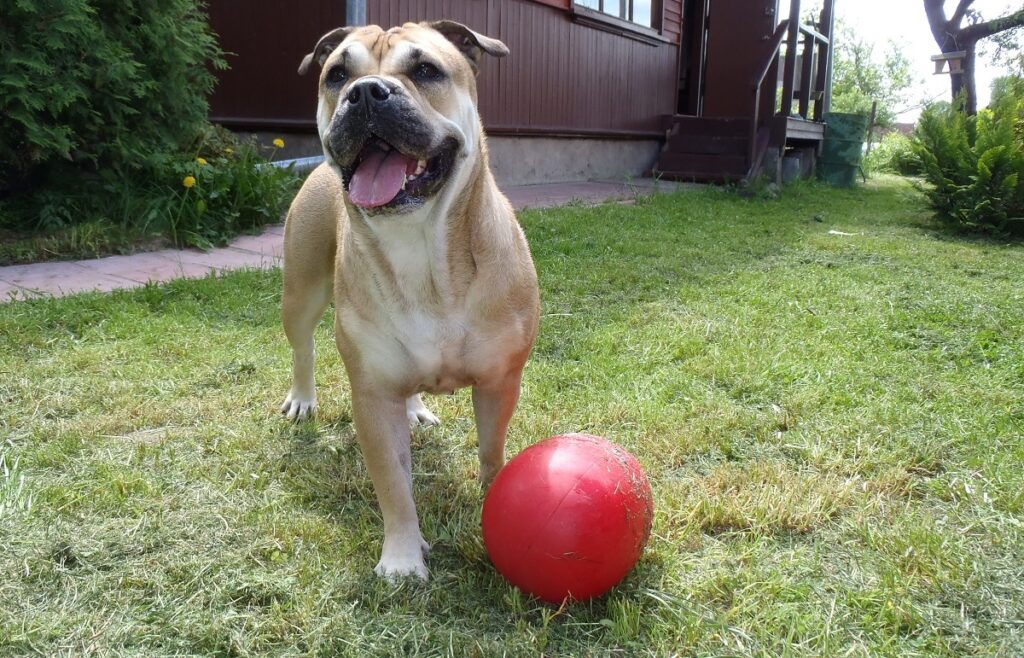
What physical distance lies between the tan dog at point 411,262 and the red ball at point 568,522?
1.18ft

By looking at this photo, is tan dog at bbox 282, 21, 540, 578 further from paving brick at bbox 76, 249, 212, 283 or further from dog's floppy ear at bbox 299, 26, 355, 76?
paving brick at bbox 76, 249, 212, 283

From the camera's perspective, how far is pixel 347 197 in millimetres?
A: 2398

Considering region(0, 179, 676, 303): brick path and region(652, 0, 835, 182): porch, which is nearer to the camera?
region(0, 179, 676, 303): brick path

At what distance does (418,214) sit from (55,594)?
1.43 meters

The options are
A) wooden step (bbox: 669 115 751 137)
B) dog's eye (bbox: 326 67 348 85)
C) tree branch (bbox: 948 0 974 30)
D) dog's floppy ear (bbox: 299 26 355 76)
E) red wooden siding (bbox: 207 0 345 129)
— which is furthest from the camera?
tree branch (bbox: 948 0 974 30)

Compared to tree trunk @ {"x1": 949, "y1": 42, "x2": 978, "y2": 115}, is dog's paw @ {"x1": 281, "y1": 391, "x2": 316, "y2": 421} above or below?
below

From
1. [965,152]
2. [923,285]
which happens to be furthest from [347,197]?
[965,152]

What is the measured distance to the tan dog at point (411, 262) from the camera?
2229mm

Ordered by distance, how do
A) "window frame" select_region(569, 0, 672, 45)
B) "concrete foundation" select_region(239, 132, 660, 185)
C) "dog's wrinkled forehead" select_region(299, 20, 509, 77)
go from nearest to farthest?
"dog's wrinkled forehead" select_region(299, 20, 509, 77), "concrete foundation" select_region(239, 132, 660, 185), "window frame" select_region(569, 0, 672, 45)

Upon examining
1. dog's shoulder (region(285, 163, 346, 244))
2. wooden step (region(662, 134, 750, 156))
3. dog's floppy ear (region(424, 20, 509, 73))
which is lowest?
dog's shoulder (region(285, 163, 346, 244))

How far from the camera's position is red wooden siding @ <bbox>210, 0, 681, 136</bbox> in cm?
872

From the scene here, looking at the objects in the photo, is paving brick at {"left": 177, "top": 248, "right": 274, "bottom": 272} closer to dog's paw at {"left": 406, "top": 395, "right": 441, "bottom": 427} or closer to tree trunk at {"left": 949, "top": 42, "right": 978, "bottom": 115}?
dog's paw at {"left": 406, "top": 395, "right": 441, "bottom": 427}

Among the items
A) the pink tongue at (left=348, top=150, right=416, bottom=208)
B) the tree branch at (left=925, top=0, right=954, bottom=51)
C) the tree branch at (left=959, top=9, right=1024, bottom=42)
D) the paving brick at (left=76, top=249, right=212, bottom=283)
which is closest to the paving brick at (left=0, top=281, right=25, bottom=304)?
the paving brick at (left=76, top=249, right=212, bottom=283)

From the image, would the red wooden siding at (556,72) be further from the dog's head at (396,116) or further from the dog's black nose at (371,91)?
the dog's black nose at (371,91)
